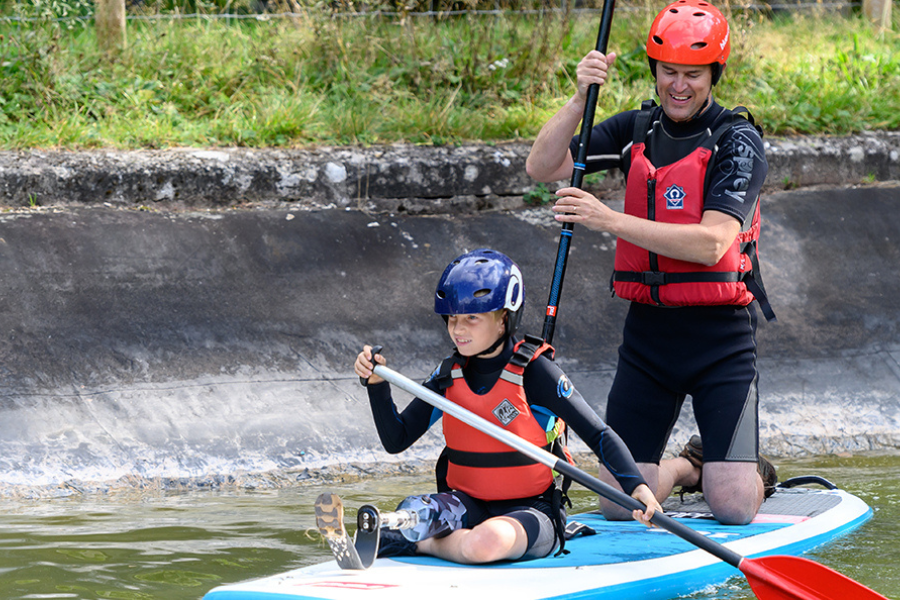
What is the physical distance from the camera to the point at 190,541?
3.83 meters

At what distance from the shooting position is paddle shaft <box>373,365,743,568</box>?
300 cm

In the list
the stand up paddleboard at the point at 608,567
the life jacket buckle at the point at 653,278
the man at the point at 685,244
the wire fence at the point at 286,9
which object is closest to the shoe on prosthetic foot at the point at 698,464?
the stand up paddleboard at the point at 608,567

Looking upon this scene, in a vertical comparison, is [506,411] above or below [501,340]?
below

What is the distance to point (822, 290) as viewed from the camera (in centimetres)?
670

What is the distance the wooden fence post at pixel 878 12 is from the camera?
9.49m

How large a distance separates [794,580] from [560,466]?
79cm

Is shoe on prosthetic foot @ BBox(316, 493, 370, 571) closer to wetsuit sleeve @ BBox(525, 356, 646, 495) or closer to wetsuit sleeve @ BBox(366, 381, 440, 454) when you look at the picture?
wetsuit sleeve @ BBox(366, 381, 440, 454)

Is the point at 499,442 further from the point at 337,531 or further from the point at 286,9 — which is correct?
the point at 286,9

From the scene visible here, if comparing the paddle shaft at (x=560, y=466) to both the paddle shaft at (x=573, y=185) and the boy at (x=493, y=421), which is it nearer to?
the boy at (x=493, y=421)

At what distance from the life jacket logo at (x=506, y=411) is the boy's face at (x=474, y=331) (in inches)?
7.2

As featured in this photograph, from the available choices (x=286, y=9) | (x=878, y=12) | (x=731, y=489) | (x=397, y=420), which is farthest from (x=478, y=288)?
(x=878, y=12)

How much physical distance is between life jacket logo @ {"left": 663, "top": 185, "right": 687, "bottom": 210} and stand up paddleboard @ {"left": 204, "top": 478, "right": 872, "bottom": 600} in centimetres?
116

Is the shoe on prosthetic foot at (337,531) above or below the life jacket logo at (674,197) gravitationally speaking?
below

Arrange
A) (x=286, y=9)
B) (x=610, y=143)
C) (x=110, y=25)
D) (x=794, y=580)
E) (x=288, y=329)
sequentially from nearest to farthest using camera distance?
(x=794, y=580)
(x=610, y=143)
(x=288, y=329)
(x=110, y=25)
(x=286, y=9)
